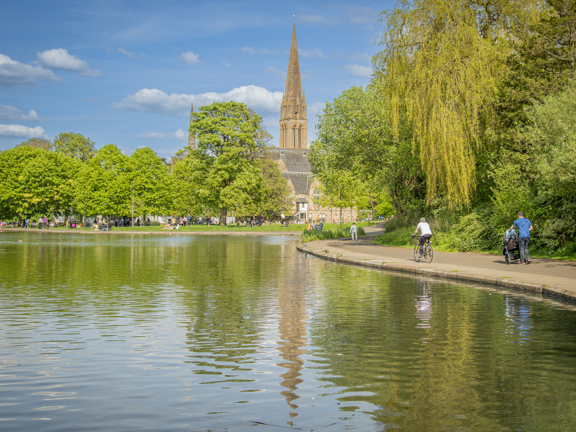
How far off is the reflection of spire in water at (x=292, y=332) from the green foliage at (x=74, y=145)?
106382 mm

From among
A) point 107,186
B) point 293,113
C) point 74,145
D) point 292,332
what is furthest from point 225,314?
point 293,113

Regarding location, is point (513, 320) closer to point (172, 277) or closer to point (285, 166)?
point (172, 277)

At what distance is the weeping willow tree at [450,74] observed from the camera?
27562 millimetres

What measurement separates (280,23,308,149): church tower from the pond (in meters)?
150

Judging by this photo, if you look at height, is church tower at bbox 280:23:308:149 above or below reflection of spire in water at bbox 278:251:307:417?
above

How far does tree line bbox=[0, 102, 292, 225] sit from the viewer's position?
7825cm

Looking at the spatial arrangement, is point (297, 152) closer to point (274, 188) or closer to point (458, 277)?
point (274, 188)

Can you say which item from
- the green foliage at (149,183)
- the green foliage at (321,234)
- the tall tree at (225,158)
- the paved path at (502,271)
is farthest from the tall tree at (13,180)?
the paved path at (502,271)

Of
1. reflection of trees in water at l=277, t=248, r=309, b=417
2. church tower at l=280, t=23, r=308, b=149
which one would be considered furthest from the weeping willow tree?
church tower at l=280, t=23, r=308, b=149

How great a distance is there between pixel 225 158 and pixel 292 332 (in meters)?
69.4

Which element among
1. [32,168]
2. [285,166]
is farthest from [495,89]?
[285,166]

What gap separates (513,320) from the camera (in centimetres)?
1025

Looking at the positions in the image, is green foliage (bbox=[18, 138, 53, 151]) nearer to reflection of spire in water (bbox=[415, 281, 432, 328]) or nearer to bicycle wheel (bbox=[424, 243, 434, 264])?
bicycle wheel (bbox=[424, 243, 434, 264])

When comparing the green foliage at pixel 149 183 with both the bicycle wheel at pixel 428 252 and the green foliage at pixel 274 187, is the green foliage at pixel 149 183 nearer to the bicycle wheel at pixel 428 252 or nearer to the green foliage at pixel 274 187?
the green foliage at pixel 274 187
